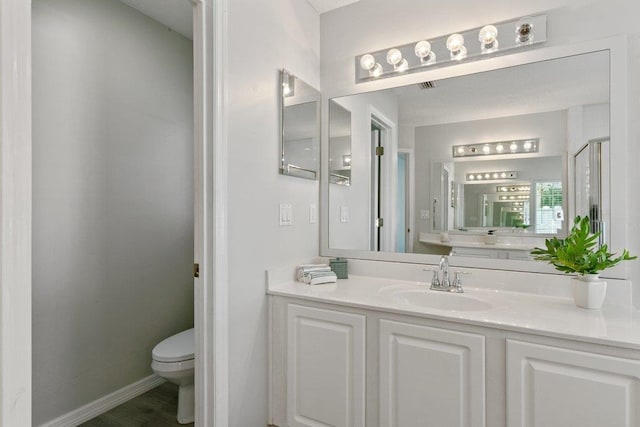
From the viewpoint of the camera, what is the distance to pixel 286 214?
6.26 feet

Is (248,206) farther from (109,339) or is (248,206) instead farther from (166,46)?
(166,46)

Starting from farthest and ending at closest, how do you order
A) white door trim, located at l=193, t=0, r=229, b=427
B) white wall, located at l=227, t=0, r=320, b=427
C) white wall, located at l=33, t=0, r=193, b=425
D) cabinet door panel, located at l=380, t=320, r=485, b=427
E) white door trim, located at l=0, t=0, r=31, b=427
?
white wall, located at l=33, t=0, r=193, b=425 < white wall, located at l=227, t=0, r=320, b=427 < white door trim, located at l=193, t=0, r=229, b=427 < cabinet door panel, located at l=380, t=320, r=485, b=427 < white door trim, located at l=0, t=0, r=31, b=427

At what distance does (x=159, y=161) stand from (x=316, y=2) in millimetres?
1445

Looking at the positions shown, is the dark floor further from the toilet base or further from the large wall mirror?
the large wall mirror

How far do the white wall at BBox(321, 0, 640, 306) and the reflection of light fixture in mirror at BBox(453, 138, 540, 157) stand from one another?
0.36m

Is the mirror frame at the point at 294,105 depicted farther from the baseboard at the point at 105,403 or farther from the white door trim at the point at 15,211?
the baseboard at the point at 105,403

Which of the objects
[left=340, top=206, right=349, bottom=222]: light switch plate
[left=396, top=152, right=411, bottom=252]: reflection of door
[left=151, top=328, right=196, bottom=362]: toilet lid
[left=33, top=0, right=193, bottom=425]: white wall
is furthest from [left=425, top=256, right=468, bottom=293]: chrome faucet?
[left=33, top=0, right=193, bottom=425]: white wall

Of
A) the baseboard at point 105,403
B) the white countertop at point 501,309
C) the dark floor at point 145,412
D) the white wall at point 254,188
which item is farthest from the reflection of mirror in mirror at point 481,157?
the baseboard at point 105,403

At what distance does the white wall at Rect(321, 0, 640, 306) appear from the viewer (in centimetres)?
147

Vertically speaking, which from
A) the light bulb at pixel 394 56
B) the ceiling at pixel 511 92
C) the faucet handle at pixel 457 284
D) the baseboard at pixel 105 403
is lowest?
the baseboard at pixel 105 403

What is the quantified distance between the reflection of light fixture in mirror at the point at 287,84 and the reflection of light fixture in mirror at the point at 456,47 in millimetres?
843

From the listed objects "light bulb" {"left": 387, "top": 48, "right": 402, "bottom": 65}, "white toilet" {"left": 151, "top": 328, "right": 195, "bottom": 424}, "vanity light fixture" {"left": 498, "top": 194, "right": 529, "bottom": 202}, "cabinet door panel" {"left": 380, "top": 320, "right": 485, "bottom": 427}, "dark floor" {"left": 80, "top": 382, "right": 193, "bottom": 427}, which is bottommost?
"dark floor" {"left": 80, "top": 382, "right": 193, "bottom": 427}

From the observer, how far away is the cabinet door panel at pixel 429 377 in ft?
4.19

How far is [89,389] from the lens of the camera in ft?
6.47
